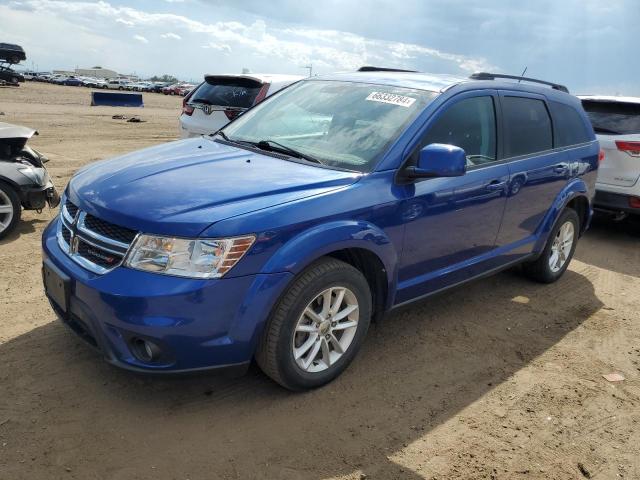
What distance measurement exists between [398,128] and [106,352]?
218 centimetres

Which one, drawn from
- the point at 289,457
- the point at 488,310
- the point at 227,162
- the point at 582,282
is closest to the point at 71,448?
the point at 289,457

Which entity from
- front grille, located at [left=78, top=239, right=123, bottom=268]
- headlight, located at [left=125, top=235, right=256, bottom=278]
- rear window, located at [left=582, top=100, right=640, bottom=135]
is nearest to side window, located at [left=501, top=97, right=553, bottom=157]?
headlight, located at [left=125, top=235, right=256, bottom=278]

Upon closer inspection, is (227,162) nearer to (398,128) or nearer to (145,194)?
(145,194)

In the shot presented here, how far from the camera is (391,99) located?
3842 millimetres

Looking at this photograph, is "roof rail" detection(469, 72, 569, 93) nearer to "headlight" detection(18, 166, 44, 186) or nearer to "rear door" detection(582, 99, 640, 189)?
"rear door" detection(582, 99, 640, 189)

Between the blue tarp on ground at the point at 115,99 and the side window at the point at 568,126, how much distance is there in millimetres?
29996

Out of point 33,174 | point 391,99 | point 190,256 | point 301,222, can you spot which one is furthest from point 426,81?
point 33,174

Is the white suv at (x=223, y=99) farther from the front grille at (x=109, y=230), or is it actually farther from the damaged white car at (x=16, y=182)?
the front grille at (x=109, y=230)

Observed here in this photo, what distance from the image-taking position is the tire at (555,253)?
519cm

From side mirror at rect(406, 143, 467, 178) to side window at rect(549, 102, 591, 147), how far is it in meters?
2.06

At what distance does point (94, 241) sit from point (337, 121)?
1770 millimetres

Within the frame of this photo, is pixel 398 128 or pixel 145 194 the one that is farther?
pixel 398 128

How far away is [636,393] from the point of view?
3.65m

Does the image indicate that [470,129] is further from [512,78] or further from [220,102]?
[220,102]
